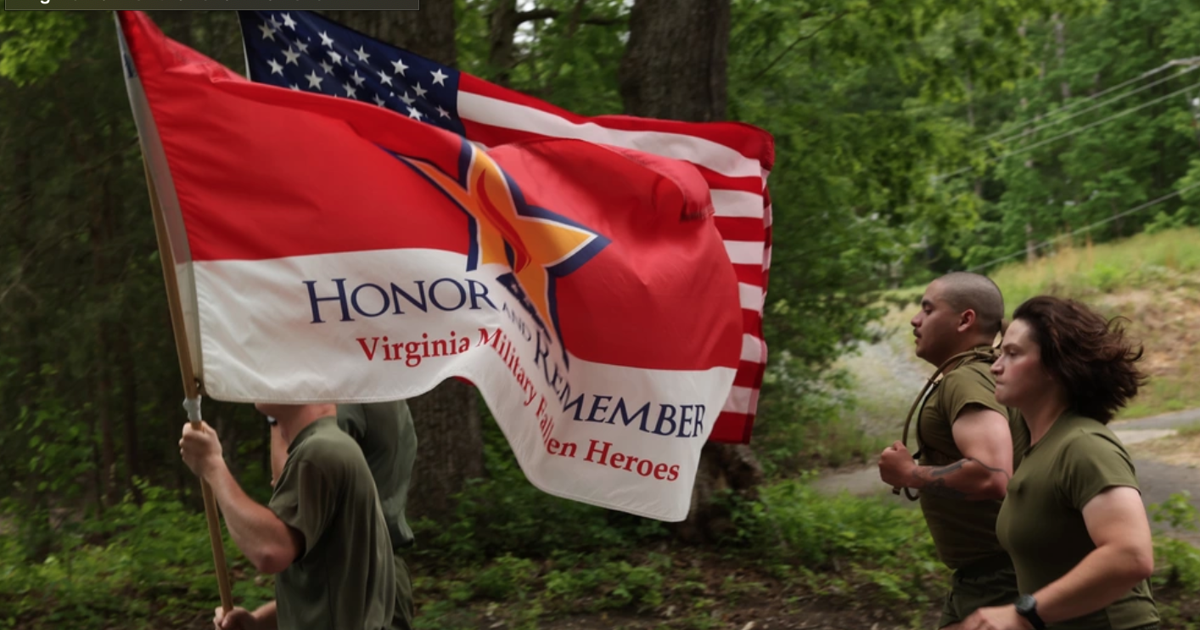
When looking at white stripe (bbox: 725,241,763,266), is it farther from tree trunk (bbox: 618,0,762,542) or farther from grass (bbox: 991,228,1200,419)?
grass (bbox: 991,228,1200,419)

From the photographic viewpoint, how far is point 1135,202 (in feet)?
149

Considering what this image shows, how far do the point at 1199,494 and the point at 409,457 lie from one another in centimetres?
1025

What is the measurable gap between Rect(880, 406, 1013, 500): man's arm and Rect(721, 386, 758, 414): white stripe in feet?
4.35

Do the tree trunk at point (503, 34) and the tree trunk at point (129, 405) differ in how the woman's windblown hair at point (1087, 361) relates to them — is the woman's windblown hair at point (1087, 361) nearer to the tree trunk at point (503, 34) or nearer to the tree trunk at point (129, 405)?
the tree trunk at point (503, 34)

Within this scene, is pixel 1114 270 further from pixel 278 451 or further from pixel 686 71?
pixel 278 451

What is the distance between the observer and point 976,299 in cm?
464

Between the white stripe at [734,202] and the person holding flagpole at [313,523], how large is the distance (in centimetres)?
240

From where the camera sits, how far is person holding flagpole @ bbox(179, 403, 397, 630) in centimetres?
349

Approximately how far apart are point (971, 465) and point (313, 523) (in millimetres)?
2141

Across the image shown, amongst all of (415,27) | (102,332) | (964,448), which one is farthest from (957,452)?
(102,332)

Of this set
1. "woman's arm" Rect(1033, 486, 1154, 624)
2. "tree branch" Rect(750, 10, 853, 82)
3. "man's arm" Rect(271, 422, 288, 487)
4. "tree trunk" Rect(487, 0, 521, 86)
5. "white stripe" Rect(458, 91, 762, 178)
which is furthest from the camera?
"tree branch" Rect(750, 10, 853, 82)

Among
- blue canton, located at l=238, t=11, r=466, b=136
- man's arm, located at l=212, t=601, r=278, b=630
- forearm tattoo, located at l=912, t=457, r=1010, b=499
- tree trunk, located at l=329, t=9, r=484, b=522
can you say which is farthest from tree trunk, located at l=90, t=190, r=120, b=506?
forearm tattoo, located at l=912, t=457, r=1010, b=499

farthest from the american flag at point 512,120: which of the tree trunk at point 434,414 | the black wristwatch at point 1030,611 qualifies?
the tree trunk at point 434,414

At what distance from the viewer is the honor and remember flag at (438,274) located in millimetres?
3785
